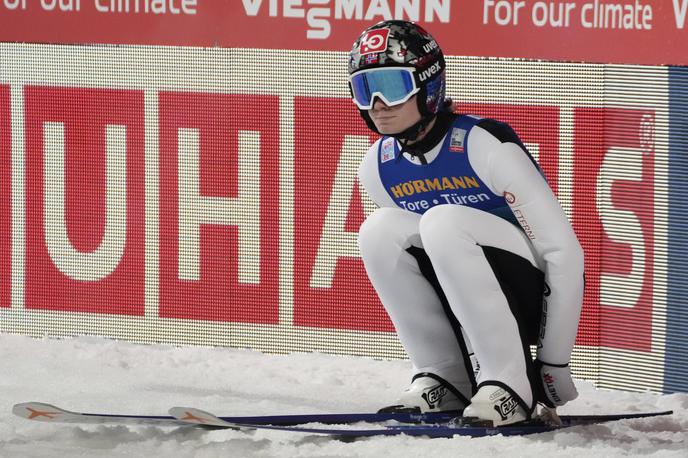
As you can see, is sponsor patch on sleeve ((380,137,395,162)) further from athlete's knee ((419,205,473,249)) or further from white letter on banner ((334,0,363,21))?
white letter on banner ((334,0,363,21))

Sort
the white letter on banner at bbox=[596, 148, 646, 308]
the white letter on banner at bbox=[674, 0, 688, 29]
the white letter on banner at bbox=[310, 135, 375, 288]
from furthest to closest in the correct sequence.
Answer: the white letter on banner at bbox=[310, 135, 375, 288] < the white letter on banner at bbox=[596, 148, 646, 308] < the white letter on banner at bbox=[674, 0, 688, 29]

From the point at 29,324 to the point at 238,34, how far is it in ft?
4.46

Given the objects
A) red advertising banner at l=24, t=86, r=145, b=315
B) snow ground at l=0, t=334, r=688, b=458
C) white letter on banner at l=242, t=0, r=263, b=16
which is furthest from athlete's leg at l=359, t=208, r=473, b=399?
red advertising banner at l=24, t=86, r=145, b=315

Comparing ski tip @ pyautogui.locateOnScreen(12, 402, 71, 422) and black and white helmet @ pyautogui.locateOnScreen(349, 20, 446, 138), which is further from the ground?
black and white helmet @ pyautogui.locateOnScreen(349, 20, 446, 138)

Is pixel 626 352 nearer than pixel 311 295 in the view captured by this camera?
Yes

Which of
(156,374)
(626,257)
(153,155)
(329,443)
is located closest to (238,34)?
(153,155)

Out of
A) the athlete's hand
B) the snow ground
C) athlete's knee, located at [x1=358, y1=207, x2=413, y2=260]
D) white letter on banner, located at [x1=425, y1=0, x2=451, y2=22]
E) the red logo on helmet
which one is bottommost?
the snow ground

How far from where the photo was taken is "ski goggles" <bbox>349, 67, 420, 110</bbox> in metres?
3.35

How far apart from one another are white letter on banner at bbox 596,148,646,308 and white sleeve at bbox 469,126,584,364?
3.19 ft

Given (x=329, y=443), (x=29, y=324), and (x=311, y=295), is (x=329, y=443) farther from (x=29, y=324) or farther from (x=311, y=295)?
(x=29, y=324)

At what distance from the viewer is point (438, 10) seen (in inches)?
176

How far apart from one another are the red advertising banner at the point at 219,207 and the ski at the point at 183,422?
4.19ft

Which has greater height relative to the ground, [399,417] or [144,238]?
[144,238]

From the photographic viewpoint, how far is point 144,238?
485 cm
